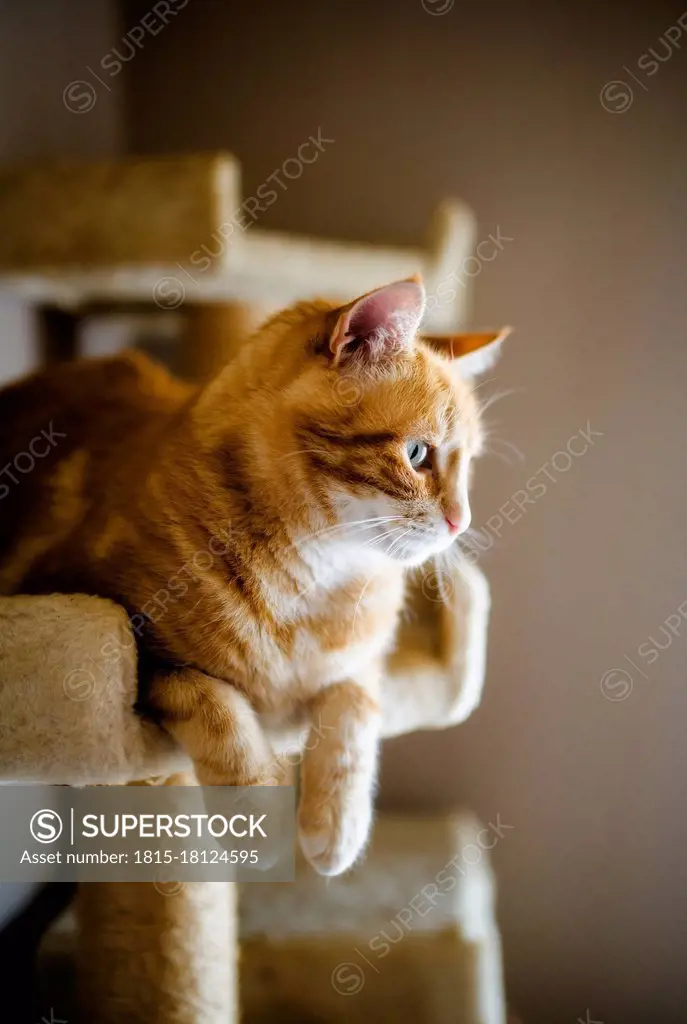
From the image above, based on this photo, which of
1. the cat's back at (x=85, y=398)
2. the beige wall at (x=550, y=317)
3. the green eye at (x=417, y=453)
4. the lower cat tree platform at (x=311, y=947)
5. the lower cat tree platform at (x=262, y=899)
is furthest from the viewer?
the beige wall at (x=550, y=317)

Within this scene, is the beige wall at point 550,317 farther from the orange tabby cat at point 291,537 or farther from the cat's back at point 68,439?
the orange tabby cat at point 291,537

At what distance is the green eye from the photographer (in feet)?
2.99

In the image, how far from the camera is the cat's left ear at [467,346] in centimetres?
106

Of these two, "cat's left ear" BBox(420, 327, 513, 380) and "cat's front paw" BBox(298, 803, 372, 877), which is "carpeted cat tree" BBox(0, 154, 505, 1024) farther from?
"cat's left ear" BBox(420, 327, 513, 380)

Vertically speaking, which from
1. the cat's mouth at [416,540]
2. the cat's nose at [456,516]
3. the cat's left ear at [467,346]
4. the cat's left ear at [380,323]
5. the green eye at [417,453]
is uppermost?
the cat's left ear at [467,346]

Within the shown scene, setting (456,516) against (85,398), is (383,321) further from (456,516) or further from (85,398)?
(85,398)

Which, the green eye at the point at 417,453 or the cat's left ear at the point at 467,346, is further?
the cat's left ear at the point at 467,346

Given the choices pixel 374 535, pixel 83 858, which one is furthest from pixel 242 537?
pixel 83 858

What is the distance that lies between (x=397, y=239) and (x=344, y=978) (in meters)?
1.52

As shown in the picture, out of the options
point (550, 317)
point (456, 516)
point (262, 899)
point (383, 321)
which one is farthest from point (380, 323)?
point (262, 899)

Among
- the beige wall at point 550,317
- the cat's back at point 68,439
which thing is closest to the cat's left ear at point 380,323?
the cat's back at point 68,439

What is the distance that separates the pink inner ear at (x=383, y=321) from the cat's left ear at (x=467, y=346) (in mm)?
158

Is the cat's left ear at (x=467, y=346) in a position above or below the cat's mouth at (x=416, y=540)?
above

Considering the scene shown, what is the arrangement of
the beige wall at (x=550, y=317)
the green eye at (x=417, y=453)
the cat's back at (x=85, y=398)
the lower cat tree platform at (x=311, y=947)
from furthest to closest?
the beige wall at (x=550, y=317) < the cat's back at (x=85, y=398) < the lower cat tree platform at (x=311, y=947) < the green eye at (x=417, y=453)
